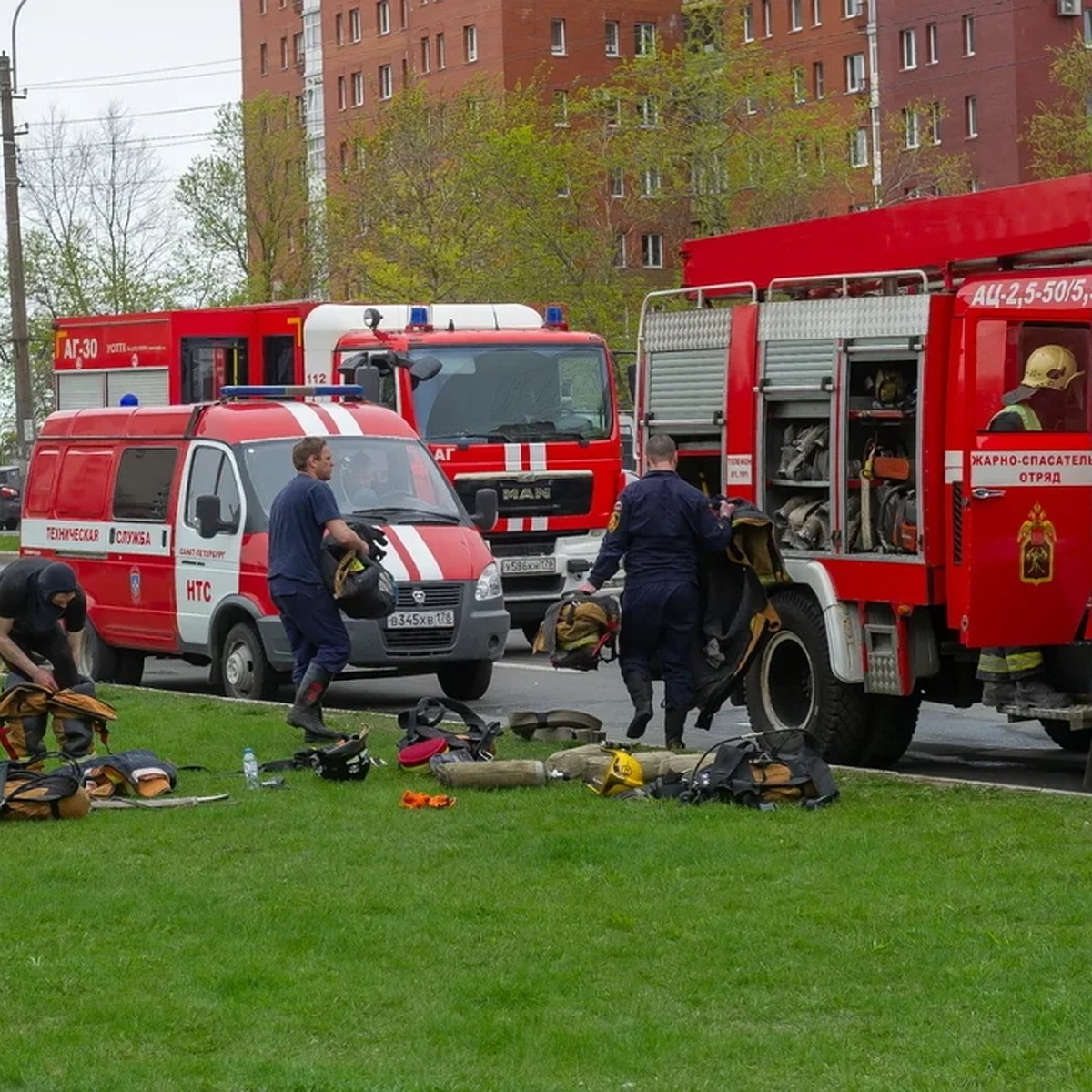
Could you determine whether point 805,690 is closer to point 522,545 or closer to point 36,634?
point 36,634

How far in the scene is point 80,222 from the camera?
68625 mm

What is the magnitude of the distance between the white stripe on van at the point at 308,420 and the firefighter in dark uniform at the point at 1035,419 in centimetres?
690

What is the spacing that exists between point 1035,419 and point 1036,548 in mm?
611

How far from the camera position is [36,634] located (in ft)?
42.5

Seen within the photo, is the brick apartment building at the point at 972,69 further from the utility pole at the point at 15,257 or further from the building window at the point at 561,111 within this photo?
the utility pole at the point at 15,257

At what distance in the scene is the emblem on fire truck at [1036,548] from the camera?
11.8m

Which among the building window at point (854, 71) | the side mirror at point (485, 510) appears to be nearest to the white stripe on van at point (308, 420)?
the side mirror at point (485, 510)

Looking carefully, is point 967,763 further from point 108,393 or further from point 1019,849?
point 108,393

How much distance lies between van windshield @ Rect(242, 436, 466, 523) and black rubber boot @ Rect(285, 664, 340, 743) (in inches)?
142

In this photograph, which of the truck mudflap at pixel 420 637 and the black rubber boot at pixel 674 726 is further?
the truck mudflap at pixel 420 637

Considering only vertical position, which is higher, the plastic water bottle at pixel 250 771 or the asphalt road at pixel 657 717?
the plastic water bottle at pixel 250 771

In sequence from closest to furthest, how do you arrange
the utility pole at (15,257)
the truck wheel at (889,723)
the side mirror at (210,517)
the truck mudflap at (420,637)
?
the truck wheel at (889,723) → the truck mudflap at (420,637) → the side mirror at (210,517) → the utility pole at (15,257)

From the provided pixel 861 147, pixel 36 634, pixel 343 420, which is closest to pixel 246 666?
pixel 343 420

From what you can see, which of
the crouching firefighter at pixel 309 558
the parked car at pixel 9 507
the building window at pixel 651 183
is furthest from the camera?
the parked car at pixel 9 507
